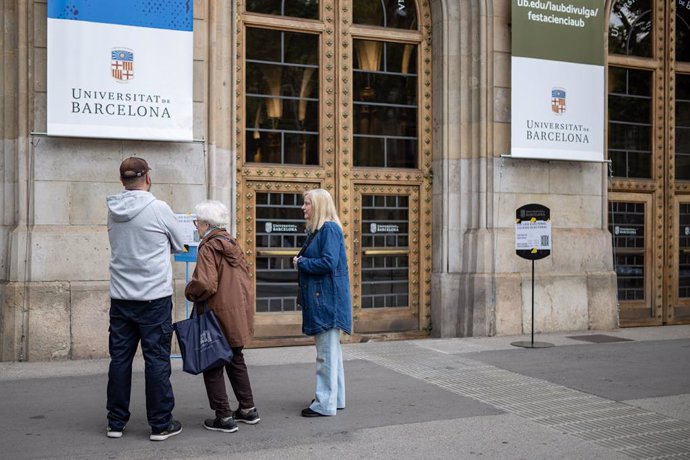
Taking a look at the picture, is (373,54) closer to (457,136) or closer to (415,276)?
(457,136)

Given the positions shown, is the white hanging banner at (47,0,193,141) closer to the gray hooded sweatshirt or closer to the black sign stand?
the gray hooded sweatshirt

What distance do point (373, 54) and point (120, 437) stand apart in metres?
7.18

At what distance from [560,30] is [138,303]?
8.18 metres

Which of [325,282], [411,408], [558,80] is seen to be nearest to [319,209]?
[325,282]

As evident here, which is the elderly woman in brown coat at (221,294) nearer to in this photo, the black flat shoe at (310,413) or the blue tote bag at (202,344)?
the blue tote bag at (202,344)

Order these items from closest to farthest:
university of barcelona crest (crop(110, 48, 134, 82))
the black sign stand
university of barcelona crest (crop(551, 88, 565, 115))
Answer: university of barcelona crest (crop(110, 48, 134, 82)), the black sign stand, university of barcelona crest (crop(551, 88, 565, 115))

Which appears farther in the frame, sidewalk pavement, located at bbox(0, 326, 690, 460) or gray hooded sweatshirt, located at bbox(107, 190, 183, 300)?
gray hooded sweatshirt, located at bbox(107, 190, 183, 300)

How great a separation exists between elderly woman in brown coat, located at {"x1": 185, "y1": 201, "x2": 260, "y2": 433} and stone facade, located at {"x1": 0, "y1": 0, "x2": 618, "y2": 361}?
12.0 ft

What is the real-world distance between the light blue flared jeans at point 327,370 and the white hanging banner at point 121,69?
414cm

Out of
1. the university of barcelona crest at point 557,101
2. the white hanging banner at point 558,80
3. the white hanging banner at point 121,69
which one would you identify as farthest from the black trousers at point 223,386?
the university of barcelona crest at point 557,101

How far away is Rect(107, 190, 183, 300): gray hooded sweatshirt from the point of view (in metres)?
5.79

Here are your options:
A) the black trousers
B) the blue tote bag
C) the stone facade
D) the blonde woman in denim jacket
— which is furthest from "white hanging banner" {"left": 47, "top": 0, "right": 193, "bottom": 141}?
the black trousers

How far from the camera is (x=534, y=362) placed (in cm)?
916

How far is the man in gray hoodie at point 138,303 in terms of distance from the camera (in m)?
5.78
